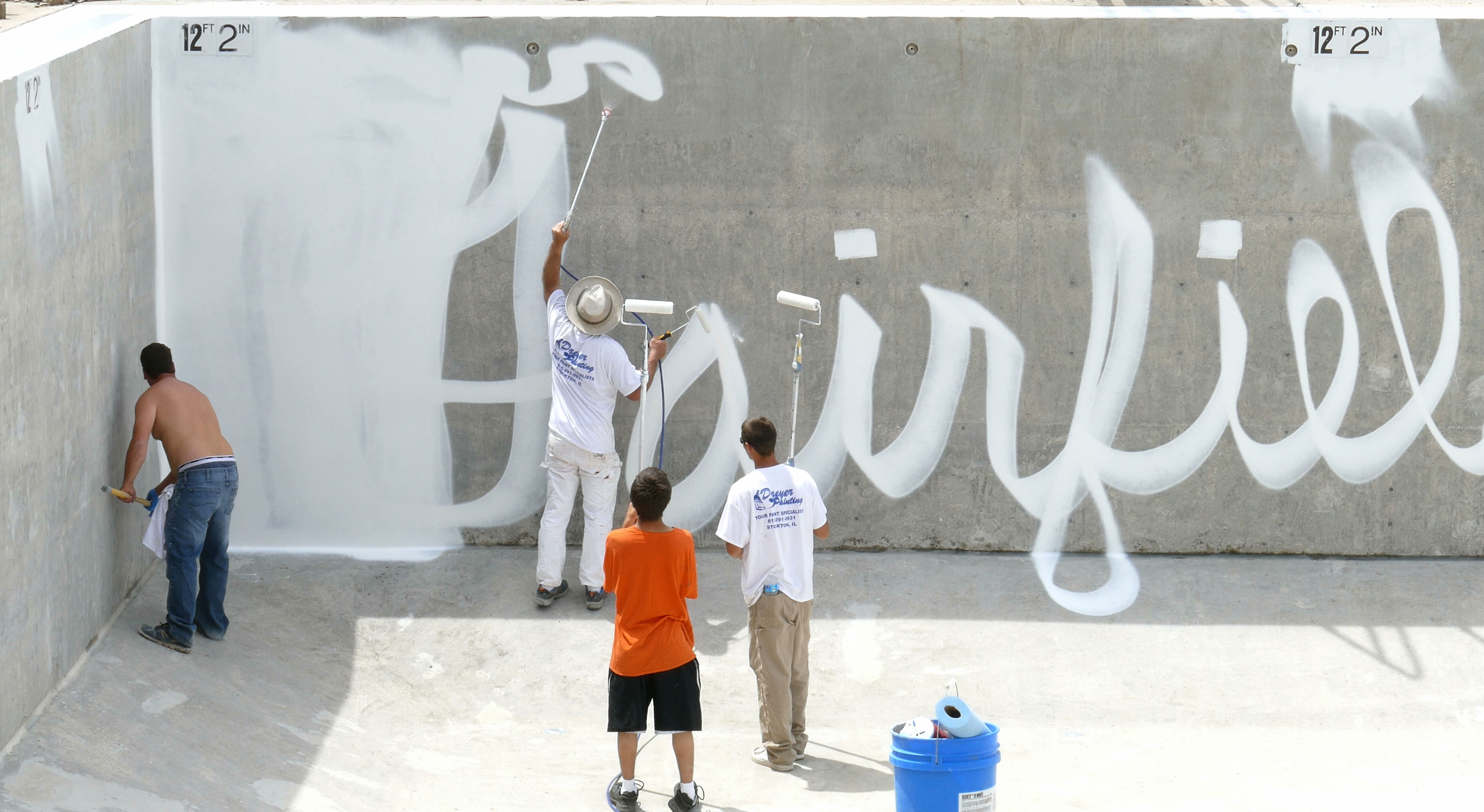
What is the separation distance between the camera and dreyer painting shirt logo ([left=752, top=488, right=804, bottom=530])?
6.55 m

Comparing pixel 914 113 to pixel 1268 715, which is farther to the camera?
pixel 914 113

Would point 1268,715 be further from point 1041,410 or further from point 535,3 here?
point 535,3

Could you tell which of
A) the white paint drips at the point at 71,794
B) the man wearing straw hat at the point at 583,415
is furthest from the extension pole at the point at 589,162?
the white paint drips at the point at 71,794

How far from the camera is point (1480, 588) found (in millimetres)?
8320

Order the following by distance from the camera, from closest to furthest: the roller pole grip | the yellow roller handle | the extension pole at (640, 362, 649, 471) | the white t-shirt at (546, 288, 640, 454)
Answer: the yellow roller handle
the extension pole at (640, 362, 649, 471)
the roller pole grip
the white t-shirt at (546, 288, 640, 454)

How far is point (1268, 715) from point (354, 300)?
5.45 meters

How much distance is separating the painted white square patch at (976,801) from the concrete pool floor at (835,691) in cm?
80

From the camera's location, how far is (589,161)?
8227mm

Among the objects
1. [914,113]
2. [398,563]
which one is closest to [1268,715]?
[914,113]

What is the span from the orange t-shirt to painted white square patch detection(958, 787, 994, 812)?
1303mm

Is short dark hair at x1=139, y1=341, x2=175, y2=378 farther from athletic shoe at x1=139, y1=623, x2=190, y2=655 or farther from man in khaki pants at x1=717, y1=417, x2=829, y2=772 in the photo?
man in khaki pants at x1=717, y1=417, x2=829, y2=772

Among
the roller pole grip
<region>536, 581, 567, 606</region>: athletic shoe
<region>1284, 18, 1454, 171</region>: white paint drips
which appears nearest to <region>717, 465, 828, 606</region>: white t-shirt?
the roller pole grip

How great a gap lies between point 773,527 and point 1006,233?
2.72 meters

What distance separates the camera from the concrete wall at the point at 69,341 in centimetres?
614
